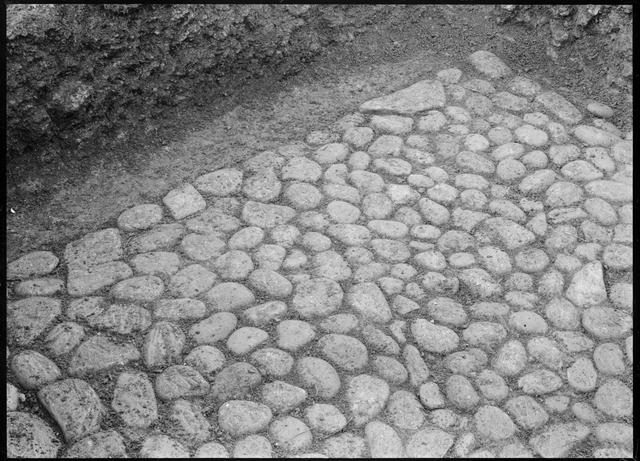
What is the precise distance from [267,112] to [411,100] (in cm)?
75

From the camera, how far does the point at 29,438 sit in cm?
268

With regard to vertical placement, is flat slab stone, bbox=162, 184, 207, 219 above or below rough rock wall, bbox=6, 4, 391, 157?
below

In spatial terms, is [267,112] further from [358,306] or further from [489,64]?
[358,306]

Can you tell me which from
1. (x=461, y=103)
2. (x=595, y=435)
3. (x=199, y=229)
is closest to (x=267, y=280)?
(x=199, y=229)

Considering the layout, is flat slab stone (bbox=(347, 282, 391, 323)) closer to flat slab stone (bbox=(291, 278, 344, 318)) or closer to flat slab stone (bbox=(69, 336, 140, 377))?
flat slab stone (bbox=(291, 278, 344, 318))

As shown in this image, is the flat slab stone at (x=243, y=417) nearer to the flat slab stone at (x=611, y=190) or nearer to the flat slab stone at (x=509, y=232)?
the flat slab stone at (x=509, y=232)

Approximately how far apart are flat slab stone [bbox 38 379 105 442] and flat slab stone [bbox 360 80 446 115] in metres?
2.16

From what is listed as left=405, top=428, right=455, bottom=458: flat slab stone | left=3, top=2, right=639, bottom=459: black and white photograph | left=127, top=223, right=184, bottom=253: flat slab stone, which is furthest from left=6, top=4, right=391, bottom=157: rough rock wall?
left=405, top=428, right=455, bottom=458: flat slab stone

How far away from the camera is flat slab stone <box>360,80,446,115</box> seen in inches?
170

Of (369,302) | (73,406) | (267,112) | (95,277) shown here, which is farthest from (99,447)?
(267,112)

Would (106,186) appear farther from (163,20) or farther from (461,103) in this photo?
(461,103)

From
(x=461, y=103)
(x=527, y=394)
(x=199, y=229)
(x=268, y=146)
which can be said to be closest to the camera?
(x=527, y=394)

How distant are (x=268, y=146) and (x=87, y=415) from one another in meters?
1.75

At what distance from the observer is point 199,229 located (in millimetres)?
3590
